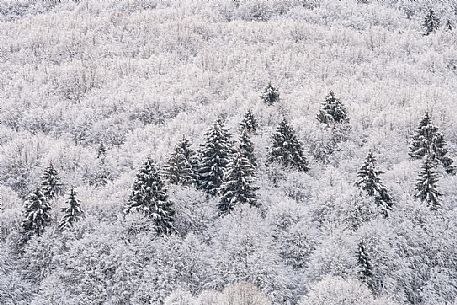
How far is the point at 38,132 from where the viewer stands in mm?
70688

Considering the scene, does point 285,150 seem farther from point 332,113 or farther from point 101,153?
point 101,153

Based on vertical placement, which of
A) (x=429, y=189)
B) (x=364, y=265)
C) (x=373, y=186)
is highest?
(x=373, y=186)

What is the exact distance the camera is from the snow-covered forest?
4262 cm

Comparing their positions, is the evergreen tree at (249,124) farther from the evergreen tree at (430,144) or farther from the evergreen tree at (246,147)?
the evergreen tree at (430,144)

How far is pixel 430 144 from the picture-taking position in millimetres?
53188

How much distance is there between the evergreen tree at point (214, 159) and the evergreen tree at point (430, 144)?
2102 centimetres

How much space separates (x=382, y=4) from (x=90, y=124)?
93.5 meters

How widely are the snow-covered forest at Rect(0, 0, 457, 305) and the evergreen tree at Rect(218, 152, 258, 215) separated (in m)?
0.17

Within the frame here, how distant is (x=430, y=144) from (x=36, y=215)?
136 feet

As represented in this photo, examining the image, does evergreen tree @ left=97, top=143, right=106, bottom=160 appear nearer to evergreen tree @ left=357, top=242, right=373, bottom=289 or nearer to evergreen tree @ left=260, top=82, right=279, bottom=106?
evergreen tree @ left=260, top=82, right=279, bottom=106

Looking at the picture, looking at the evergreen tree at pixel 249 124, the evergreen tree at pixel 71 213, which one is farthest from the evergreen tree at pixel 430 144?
the evergreen tree at pixel 71 213

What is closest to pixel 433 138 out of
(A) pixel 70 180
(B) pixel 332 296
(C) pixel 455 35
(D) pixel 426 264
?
(D) pixel 426 264

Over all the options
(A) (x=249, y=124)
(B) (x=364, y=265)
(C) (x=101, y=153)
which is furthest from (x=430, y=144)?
(C) (x=101, y=153)

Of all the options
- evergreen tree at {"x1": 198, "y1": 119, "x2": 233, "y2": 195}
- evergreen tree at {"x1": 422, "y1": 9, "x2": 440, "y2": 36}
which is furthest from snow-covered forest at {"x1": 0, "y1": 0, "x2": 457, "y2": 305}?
evergreen tree at {"x1": 422, "y1": 9, "x2": 440, "y2": 36}
